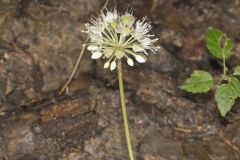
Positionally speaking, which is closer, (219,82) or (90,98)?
(219,82)

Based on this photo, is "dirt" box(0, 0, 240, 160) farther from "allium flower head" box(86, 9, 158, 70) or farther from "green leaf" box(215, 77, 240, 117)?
"allium flower head" box(86, 9, 158, 70)

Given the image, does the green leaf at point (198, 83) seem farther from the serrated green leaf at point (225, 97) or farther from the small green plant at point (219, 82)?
the serrated green leaf at point (225, 97)

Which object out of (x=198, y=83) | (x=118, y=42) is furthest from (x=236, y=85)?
(x=118, y=42)

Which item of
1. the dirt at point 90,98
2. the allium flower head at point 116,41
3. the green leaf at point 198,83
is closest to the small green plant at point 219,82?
the green leaf at point 198,83

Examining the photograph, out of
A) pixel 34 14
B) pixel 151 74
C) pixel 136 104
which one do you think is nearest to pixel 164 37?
pixel 151 74

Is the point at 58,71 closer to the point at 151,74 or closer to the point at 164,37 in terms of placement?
the point at 151,74

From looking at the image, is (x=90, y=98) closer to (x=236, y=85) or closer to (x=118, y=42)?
(x=118, y=42)

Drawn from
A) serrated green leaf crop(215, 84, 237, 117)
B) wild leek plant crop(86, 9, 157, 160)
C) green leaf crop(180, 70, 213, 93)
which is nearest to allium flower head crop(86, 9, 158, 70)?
wild leek plant crop(86, 9, 157, 160)
